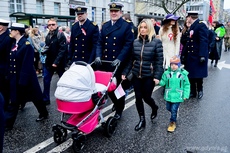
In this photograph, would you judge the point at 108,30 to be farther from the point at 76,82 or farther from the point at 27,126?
the point at 27,126

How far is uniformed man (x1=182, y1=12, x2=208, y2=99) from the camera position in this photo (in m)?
6.11

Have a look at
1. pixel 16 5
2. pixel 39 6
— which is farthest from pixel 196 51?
pixel 39 6

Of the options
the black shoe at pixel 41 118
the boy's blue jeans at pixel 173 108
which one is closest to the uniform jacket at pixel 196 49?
the boy's blue jeans at pixel 173 108

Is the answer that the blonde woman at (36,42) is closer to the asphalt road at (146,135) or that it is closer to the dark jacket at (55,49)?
the dark jacket at (55,49)

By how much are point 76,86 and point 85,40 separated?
1827mm

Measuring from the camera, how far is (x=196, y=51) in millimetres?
6367

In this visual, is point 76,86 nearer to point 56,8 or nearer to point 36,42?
point 36,42

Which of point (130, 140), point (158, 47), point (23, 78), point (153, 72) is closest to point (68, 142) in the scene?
point (130, 140)

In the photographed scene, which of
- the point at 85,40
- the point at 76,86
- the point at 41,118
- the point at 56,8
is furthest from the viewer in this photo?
the point at 56,8

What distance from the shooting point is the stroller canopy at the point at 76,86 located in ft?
11.5

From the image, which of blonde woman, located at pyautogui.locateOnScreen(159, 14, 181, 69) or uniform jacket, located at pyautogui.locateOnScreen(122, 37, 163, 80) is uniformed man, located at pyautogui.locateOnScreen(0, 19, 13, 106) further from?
blonde woman, located at pyautogui.locateOnScreen(159, 14, 181, 69)

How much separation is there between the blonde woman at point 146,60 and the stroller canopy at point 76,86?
106cm

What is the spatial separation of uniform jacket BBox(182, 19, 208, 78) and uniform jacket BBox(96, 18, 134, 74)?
227 cm

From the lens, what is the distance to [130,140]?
413 cm
